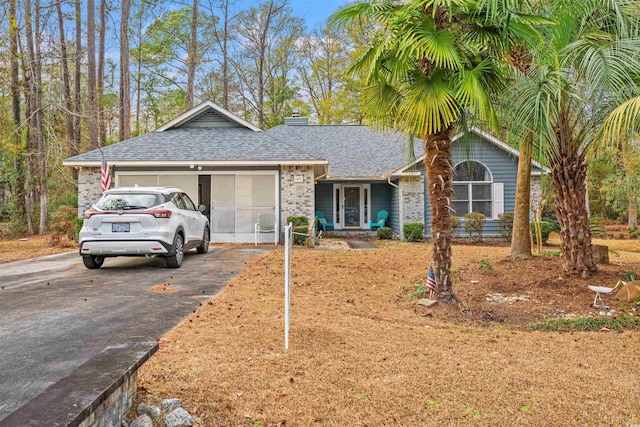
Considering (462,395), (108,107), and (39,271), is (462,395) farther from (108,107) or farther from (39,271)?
(108,107)

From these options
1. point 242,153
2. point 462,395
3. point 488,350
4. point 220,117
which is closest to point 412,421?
point 462,395

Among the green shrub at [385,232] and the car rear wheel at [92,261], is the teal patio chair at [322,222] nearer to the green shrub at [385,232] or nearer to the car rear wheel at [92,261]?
the green shrub at [385,232]

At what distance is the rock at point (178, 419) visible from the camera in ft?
8.06

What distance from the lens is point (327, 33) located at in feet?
87.8

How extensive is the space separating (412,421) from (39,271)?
813 cm

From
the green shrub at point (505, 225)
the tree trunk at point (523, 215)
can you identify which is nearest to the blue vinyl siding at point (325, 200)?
the green shrub at point (505, 225)

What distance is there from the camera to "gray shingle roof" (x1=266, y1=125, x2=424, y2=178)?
16.9 metres

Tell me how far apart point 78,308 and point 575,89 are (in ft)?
24.4

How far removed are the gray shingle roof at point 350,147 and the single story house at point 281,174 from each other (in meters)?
0.05

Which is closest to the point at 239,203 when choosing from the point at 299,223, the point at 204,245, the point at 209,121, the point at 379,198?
the point at 299,223

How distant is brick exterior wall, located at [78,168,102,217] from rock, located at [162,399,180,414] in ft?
41.2

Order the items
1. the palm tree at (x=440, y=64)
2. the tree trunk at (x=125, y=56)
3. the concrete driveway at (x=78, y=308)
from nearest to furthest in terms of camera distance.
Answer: the concrete driveway at (x=78, y=308) → the palm tree at (x=440, y=64) → the tree trunk at (x=125, y=56)

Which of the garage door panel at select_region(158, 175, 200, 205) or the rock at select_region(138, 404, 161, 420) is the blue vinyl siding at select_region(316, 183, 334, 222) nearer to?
the garage door panel at select_region(158, 175, 200, 205)

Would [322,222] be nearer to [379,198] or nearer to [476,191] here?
[379,198]
